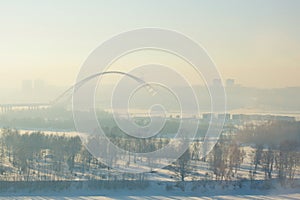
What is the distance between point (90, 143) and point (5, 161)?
145 cm

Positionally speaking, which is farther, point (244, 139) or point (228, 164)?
point (244, 139)

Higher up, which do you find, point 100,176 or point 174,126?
point 174,126

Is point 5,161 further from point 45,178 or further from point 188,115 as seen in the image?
point 188,115

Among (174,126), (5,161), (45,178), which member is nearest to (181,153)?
(45,178)

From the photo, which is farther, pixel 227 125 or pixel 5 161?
pixel 227 125

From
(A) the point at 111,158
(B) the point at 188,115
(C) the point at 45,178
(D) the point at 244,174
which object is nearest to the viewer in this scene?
(C) the point at 45,178

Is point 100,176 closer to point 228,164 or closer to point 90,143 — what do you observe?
point 90,143

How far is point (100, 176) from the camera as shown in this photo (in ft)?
21.5

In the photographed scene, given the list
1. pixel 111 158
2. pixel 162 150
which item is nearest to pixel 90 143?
pixel 111 158

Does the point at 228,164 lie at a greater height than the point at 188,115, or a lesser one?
lesser

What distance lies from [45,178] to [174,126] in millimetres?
5915

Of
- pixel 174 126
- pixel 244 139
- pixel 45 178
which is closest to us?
pixel 45 178

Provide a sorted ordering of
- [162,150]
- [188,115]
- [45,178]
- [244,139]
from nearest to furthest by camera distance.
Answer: [45,178] → [162,150] → [244,139] → [188,115]

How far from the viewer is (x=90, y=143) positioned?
25.9 ft
